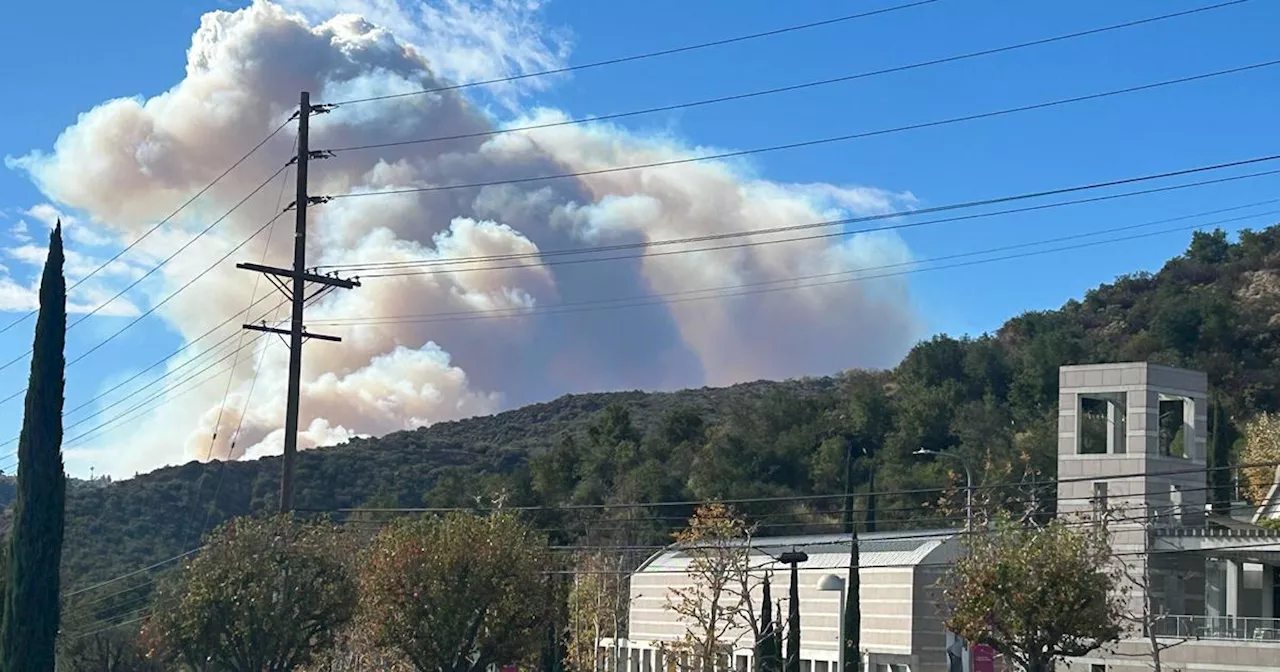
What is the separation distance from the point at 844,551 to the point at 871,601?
25.9ft

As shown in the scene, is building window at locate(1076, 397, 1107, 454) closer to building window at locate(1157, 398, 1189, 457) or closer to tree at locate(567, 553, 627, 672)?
building window at locate(1157, 398, 1189, 457)

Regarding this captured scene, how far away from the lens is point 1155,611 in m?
61.3

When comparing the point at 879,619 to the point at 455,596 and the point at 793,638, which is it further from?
the point at 455,596

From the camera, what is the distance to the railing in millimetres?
53875

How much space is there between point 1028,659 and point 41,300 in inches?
1437

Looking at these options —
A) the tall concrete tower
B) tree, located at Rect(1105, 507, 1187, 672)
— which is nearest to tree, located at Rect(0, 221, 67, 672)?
tree, located at Rect(1105, 507, 1187, 672)

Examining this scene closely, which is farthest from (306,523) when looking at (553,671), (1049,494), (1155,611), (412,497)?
(412,497)

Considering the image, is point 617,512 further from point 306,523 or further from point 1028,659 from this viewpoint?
point 1028,659

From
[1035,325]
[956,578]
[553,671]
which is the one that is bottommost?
[553,671]

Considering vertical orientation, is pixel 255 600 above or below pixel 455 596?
below

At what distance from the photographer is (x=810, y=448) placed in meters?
127

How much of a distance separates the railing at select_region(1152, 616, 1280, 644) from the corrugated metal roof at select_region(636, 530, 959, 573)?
35.4ft

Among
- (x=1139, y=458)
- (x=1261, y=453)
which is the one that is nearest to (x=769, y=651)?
(x=1139, y=458)

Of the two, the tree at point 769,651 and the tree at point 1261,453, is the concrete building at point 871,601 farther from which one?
the tree at point 1261,453
